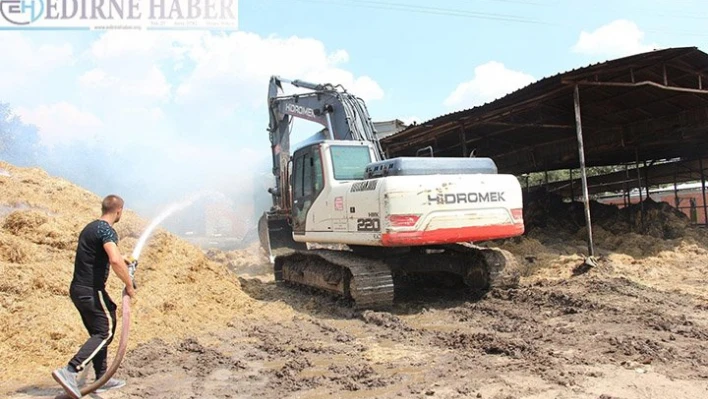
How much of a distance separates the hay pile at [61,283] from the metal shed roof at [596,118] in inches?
286

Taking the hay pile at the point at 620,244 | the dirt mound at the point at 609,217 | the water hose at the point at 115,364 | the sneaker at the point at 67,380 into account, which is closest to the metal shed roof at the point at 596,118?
the dirt mound at the point at 609,217

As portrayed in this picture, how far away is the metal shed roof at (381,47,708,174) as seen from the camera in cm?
1080

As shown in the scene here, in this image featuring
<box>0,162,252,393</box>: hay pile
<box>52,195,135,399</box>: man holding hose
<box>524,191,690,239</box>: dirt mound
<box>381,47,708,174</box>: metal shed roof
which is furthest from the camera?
<box>524,191,690,239</box>: dirt mound

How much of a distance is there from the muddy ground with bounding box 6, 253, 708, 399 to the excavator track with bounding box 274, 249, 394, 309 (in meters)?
0.26

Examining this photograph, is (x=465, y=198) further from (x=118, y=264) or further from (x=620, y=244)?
(x=620, y=244)

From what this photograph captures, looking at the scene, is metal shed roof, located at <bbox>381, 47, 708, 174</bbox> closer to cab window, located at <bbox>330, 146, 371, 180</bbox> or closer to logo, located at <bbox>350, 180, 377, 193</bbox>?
cab window, located at <bbox>330, 146, 371, 180</bbox>

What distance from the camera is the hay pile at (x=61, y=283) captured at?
5.43 metres

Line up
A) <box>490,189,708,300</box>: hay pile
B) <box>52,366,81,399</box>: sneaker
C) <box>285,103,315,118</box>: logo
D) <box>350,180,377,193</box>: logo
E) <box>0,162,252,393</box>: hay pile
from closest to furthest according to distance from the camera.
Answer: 1. <box>52,366,81,399</box>: sneaker
2. <box>0,162,252,393</box>: hay pile
3. <box>350,180,377,193</box>: logo
4. <box>490,189,708,300</box>: hay pile
5. <box>285,103,315,118</box>: logo

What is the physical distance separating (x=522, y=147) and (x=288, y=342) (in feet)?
45.1

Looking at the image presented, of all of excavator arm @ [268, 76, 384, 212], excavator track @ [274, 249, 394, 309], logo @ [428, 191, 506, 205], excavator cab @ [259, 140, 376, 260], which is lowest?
excavator track @ [274, 249, 394, 309]

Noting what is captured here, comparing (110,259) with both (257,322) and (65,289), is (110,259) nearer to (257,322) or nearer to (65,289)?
(65,289)

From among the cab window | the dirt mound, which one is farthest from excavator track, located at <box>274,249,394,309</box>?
the dirt mound

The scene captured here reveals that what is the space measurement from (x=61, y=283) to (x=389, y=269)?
4.17 m

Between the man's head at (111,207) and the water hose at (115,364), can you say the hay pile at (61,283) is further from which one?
the man's head at (111,207)
